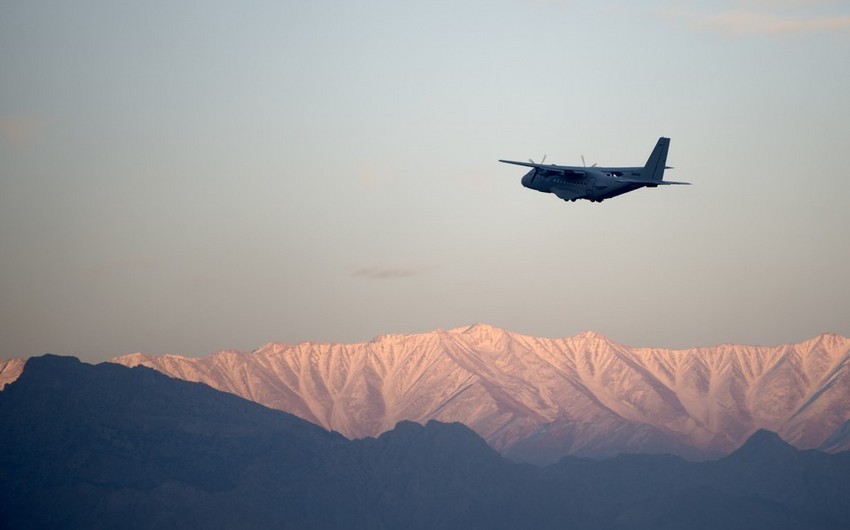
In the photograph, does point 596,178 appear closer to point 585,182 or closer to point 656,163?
point 585,182

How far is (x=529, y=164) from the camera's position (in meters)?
170

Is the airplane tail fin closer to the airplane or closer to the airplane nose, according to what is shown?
the airplane

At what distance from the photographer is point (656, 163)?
160375 mm

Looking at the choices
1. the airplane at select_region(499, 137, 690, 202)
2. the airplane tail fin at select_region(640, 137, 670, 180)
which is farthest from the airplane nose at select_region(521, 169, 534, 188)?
the airplane tail fin at select_region(640, 137, 670, 180)

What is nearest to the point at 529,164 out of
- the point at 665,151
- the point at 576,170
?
the point at 576,170

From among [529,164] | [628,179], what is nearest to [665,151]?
[628,179]

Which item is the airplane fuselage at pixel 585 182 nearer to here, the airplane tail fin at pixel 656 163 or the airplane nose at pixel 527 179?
the airplane nose at pixel 527 179

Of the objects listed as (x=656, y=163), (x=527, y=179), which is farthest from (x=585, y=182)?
(x=527, y=179)

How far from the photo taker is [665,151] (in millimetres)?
161000

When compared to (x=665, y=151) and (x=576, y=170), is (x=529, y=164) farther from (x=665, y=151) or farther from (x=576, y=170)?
(x=665, y=151)

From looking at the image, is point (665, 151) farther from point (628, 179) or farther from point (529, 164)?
point (529, 164)

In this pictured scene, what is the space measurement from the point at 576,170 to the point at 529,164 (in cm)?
667

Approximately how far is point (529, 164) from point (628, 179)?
14.5 meters

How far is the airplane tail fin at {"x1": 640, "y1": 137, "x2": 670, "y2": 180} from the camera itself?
6319 inches
